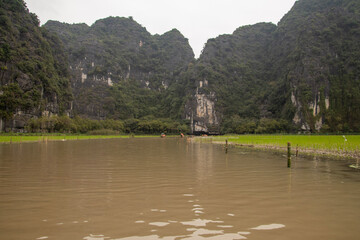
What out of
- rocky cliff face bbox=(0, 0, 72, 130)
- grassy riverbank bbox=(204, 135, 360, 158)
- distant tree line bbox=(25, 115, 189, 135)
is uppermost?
rocky cliff face bbox=(0, 0, 72, 130)

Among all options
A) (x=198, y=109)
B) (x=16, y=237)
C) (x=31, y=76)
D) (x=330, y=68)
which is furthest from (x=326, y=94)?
(x=16, y=237)

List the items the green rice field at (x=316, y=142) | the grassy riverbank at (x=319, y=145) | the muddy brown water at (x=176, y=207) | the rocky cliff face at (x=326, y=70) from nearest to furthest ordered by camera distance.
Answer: the muddy brown water at (x=176, y=207) < the grassy riverbank at (x=319, y=145) < the green rice field at (x=316, y=142) < the rocky cliff face at (x=326, y=70)

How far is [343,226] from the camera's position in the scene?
619 cm

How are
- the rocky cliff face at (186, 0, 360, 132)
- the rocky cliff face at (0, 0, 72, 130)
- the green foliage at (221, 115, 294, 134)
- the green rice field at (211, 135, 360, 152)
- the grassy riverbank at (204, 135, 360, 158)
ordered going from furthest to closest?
the rocky cliff face at (186, 0, 360, 132) → the green foliage at (221, 115, 294, 134) → the rocky cliff face at (0, 0, 72, 130) → the green rice field at (211, 135, 360, 152) → the grassy riverbank at (204, 135, 360, 158)

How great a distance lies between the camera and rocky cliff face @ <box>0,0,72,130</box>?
88250mm

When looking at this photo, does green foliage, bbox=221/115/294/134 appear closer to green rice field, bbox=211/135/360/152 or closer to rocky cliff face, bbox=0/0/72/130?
green rice field, bbox=211/135/360/152

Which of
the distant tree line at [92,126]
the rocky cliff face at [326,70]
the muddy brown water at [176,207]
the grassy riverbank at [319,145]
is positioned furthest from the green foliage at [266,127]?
the muddy brown water at [176,207]

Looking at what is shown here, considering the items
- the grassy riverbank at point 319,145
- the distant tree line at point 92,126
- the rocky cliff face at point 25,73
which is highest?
the rocky cliff face at point 25,73

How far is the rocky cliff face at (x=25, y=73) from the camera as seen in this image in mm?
88250

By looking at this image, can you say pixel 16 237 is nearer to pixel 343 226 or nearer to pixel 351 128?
pixel 343 226

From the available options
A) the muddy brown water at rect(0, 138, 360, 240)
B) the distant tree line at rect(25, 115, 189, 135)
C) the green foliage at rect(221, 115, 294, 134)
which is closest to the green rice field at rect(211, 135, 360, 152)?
the muddy brown water at rect(0, 138, 360, 240)

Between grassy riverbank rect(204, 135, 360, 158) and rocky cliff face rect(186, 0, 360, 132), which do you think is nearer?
grassy riverbank rect(204, 135, 360, 158)

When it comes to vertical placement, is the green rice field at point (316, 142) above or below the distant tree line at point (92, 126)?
below

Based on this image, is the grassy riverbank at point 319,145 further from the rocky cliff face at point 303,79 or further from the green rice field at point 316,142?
the rocky cliff face at point 303,79
